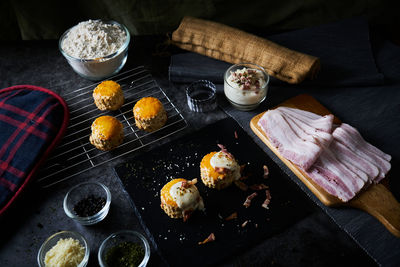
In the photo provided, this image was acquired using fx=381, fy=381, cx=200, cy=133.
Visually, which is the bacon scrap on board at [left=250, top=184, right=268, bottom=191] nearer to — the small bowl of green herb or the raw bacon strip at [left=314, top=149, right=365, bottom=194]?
the raw bacon strip at [left=314, top=149, right=365, bottom=194]

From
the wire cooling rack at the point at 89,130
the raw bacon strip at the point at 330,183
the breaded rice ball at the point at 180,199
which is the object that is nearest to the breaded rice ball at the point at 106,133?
the wire cooling rack at the point at 89,130

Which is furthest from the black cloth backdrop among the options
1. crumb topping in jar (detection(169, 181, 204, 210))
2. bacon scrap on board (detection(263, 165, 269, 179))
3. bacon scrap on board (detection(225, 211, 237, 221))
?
crumb topping in jar (detection(169, 181, 204, 210))

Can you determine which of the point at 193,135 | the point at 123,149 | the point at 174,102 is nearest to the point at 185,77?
the point at 174,102

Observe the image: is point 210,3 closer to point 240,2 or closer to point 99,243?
point 240,2

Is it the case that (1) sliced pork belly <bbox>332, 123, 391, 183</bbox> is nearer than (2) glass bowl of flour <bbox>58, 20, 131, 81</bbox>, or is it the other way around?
(1) sliced pork belly <bbox>332, 123, 391, 183</bbox>

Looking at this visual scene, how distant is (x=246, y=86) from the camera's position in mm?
2768

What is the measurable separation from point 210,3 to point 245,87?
4.01 ft

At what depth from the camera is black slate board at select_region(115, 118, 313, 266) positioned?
2223 mm

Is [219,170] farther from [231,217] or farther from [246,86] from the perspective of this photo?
[246,86]

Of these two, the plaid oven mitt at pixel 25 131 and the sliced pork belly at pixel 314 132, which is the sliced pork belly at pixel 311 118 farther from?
A: the plaid oven mitt at pixel 25 131

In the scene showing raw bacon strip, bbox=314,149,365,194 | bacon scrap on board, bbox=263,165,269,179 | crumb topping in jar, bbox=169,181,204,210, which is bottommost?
bacon scrap on board, bbox=263,165,269,179

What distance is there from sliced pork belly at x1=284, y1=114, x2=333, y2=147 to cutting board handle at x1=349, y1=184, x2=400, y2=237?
382mm

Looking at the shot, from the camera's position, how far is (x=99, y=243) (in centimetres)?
228

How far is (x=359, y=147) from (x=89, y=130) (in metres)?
1.91
